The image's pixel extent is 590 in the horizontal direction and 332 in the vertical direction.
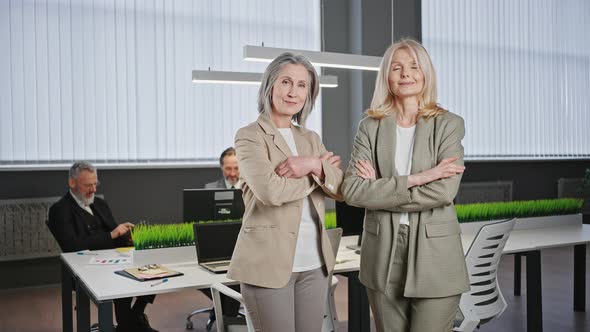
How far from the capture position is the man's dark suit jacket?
4293 millimetres

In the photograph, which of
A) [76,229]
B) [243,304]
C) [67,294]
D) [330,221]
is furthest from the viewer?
[76,229]

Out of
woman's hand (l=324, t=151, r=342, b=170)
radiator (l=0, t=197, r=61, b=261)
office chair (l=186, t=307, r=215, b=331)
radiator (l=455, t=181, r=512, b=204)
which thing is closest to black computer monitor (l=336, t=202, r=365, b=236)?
office chair (l=186, t=307, r=215, b=331)

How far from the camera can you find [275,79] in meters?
2.28

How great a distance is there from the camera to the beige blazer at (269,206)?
7.09 feet

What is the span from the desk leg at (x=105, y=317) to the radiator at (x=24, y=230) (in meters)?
3.88

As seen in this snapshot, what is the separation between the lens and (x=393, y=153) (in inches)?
86.9

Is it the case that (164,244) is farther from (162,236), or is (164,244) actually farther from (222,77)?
(222,77)

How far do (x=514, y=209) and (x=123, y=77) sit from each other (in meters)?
4.43

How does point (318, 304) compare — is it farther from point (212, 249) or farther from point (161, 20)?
point (161, 20)

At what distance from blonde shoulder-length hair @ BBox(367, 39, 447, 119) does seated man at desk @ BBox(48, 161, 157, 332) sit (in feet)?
9.04

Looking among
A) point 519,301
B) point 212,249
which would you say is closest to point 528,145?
point 519,301

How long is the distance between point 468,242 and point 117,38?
4.52 meters

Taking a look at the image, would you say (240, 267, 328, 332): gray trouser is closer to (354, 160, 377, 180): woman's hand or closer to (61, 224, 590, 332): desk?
(354, 160, 377, 180): woman's hand

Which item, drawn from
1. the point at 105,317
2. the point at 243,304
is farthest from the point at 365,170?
the point at 105,317
